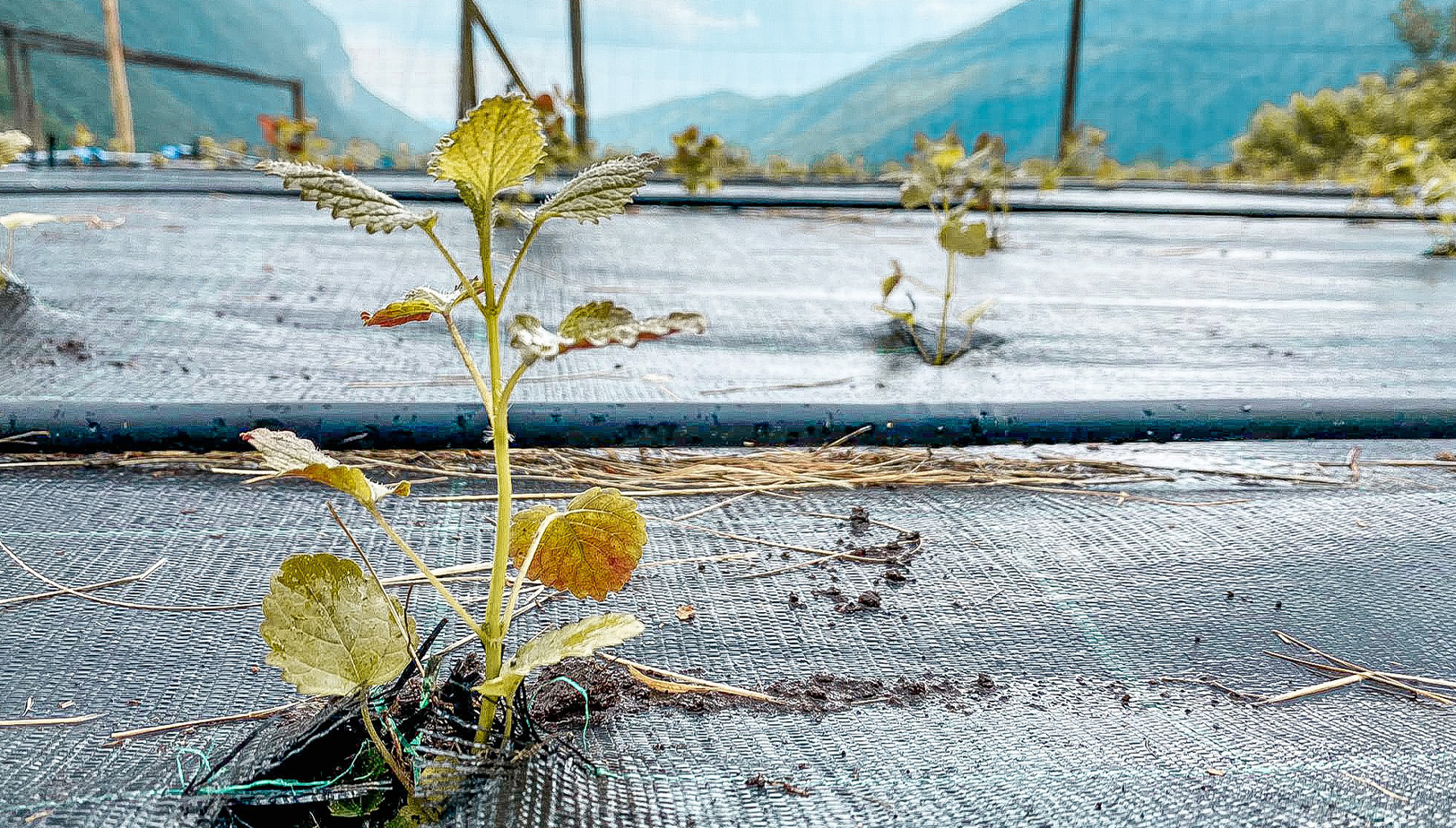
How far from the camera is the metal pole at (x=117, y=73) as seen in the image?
200 inches

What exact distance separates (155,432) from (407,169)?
4940 millimetres

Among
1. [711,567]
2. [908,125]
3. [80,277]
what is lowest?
[711,567]

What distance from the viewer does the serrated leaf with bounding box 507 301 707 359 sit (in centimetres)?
47

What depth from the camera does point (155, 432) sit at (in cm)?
103

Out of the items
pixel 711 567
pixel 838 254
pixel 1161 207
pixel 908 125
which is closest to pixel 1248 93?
pixel 908 125

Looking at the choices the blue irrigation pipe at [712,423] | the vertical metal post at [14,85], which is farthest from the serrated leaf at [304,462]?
the vertical metal post at [14,85]

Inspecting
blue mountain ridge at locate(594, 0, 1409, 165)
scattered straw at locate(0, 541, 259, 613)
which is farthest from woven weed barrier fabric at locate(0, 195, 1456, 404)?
blue mountain ridge at locate(594, 0, 1409, 165)

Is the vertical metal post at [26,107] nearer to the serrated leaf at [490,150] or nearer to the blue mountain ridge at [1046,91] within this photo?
the serrated leaf at [490,150]

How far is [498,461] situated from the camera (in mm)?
552

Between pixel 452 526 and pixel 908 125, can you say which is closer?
pixel 452 526

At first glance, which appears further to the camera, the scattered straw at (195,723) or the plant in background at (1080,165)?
the plant in background at (1080,165)

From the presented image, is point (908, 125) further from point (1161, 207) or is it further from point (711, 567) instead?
point (711, 567)

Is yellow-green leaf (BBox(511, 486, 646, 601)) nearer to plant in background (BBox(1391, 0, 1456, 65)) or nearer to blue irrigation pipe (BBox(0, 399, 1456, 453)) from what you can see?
blue irrigation pipe (BBox(0, 399, 1456, 453))

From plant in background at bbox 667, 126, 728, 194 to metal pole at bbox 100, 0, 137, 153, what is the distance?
11.3ft
